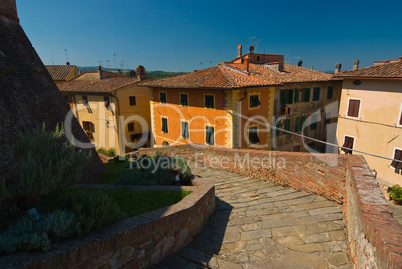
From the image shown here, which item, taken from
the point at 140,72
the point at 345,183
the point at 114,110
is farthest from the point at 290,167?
the point at 114,110

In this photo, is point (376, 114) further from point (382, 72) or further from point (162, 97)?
point (162, 97)

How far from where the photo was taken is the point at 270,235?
5.22 m

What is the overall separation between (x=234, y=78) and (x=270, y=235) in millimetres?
13369

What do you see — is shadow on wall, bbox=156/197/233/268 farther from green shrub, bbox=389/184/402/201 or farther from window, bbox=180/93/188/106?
window, bbox=180/93/188/106

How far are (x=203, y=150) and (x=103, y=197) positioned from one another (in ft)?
25.4

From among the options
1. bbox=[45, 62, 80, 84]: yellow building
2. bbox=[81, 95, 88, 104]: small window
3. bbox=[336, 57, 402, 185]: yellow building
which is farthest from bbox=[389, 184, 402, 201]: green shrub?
bbox=[45, 62, 80, 84]: yellow building

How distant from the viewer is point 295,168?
756cm

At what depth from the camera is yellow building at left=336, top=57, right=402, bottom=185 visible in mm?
15656

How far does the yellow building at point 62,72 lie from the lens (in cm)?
3522

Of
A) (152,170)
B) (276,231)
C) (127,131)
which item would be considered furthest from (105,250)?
(127,131)

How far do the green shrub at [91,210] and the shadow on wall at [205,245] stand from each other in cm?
127

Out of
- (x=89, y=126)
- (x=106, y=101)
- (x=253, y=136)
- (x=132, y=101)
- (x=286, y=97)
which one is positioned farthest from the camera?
(x=89, y=126)

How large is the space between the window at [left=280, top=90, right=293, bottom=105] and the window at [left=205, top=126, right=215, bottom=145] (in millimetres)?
6453

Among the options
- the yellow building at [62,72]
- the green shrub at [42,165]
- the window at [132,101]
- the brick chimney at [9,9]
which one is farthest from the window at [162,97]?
the yellow building at [62,72]
